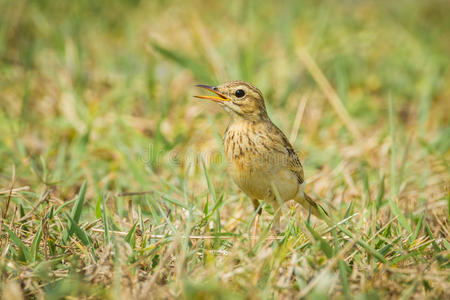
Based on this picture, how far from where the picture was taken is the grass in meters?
2.66

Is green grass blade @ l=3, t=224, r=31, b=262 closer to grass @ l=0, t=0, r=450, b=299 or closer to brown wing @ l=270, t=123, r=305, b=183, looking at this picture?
grass @ l=0, t=0, r=450, b=299

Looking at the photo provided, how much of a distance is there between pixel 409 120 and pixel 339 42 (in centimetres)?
144

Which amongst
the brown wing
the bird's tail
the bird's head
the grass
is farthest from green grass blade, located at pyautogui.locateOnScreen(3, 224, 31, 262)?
the bird's tail

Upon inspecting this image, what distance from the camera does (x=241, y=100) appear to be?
388 centimetres

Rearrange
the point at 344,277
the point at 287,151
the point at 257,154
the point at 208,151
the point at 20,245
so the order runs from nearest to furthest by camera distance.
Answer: the point at 344,277
the point at 20,245
the point at 257,154
the point at 287,151
the point at 208,151

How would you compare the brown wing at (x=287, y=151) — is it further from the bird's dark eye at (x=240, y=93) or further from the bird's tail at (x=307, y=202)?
the bird's dark eye at (x=240, y=93)

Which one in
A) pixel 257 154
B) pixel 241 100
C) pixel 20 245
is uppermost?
pixel 241 100

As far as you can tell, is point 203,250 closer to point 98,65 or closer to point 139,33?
point 98,65

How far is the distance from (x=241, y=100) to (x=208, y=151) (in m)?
1.27

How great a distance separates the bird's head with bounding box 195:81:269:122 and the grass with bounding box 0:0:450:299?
38 centimetres

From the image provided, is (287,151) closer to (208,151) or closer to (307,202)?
(307,202)

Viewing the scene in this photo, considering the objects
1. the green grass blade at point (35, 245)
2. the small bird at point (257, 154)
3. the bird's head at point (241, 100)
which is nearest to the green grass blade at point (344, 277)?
the small bird at point (257, 154)

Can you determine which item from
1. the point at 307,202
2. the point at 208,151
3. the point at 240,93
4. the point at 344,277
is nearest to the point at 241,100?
the point at 240,93

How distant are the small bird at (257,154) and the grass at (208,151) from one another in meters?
0.22
